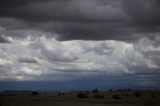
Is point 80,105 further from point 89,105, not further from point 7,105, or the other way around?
point 7,105

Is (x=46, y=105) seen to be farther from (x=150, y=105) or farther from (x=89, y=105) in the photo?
(x=150, y=105)

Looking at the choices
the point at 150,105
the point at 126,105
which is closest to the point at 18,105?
the point at 126,105

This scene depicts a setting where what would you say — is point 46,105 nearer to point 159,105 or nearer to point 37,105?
point 37,105

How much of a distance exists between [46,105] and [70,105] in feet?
15.2

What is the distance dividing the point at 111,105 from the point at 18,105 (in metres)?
18.3

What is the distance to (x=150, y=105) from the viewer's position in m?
66.2

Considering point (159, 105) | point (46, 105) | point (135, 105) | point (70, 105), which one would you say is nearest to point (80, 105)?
point (70, 105)

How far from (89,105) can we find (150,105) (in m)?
12.6

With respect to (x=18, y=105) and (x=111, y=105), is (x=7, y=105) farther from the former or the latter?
(x=111, y=105)

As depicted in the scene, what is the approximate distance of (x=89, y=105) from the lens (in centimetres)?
6372

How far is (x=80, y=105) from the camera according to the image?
206ft

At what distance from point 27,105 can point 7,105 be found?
3790mm

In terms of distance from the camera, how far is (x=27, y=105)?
6372 cm

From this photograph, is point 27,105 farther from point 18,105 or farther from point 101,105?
point 101,105
